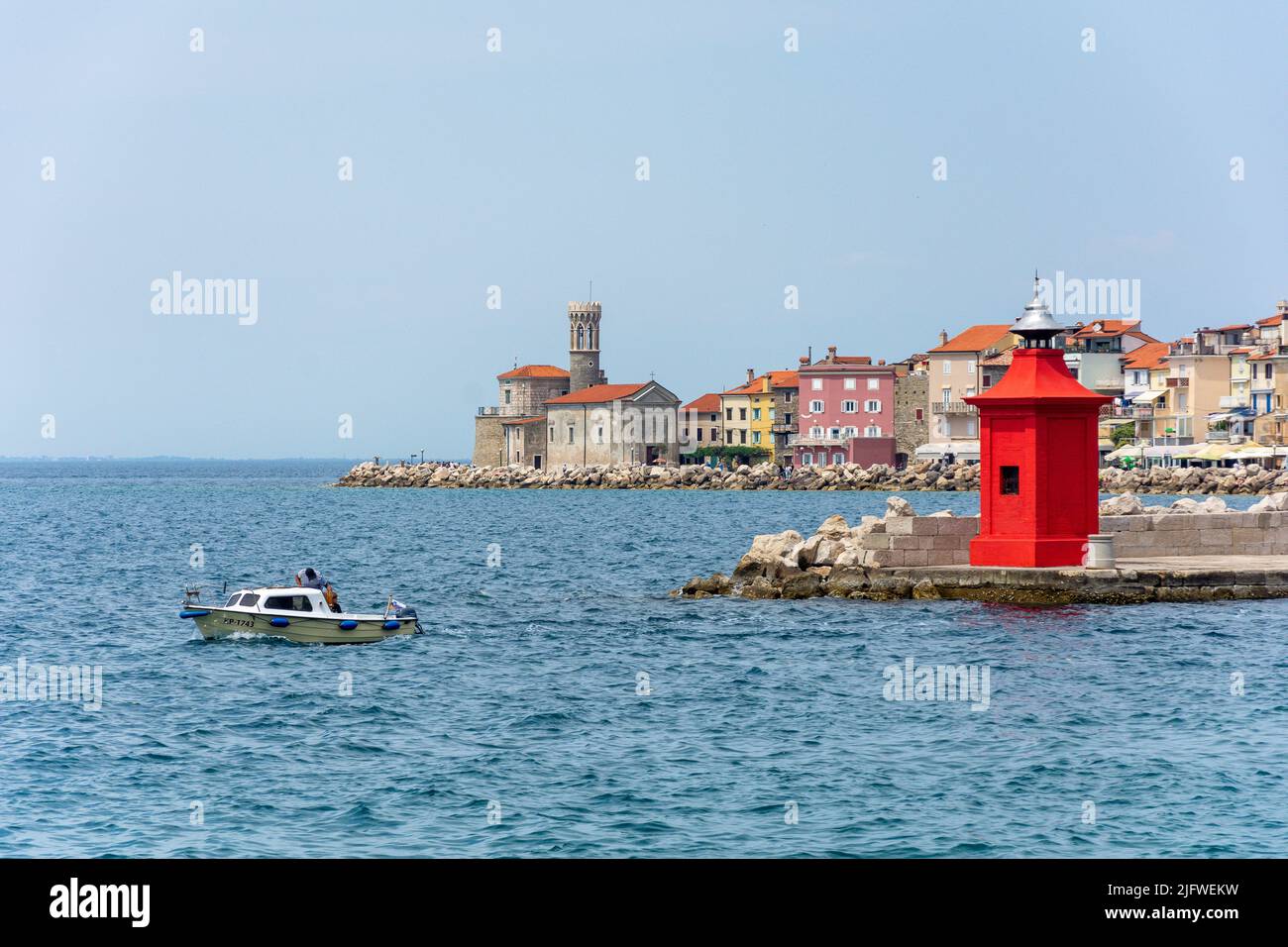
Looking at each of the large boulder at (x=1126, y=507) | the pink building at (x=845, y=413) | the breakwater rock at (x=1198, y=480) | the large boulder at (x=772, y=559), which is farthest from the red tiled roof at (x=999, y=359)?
the large boulder at (x=772, y=559)

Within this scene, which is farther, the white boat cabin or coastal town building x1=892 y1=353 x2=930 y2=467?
coastal town building x1=892 y1=353 x2=930 y2=467

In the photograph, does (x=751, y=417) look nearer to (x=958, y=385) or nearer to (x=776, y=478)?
(x=776, y=478)

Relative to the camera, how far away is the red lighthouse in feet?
104

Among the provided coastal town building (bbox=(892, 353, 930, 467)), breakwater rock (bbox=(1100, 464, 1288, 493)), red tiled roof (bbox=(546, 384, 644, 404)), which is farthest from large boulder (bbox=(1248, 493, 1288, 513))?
red tiled roof (bbox=(546, 384, 644, 404))

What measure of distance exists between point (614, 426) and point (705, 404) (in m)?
12.1

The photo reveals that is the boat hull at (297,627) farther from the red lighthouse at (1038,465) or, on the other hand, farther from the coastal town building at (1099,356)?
the coastal town building at (1099,356)

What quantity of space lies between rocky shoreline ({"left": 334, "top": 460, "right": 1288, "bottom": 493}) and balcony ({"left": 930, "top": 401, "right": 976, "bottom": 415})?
4.22 metres

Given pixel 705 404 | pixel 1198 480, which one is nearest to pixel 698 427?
pixel 705 404

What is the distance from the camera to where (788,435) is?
13750cm

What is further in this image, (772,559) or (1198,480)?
(1198,480)

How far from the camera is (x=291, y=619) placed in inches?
1148

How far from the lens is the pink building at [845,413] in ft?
424

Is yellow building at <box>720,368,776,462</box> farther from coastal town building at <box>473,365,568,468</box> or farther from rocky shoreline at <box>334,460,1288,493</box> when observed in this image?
coastal town building at <box>473,365,568,468</box>

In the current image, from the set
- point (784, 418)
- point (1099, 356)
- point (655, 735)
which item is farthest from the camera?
point (784, 418)
